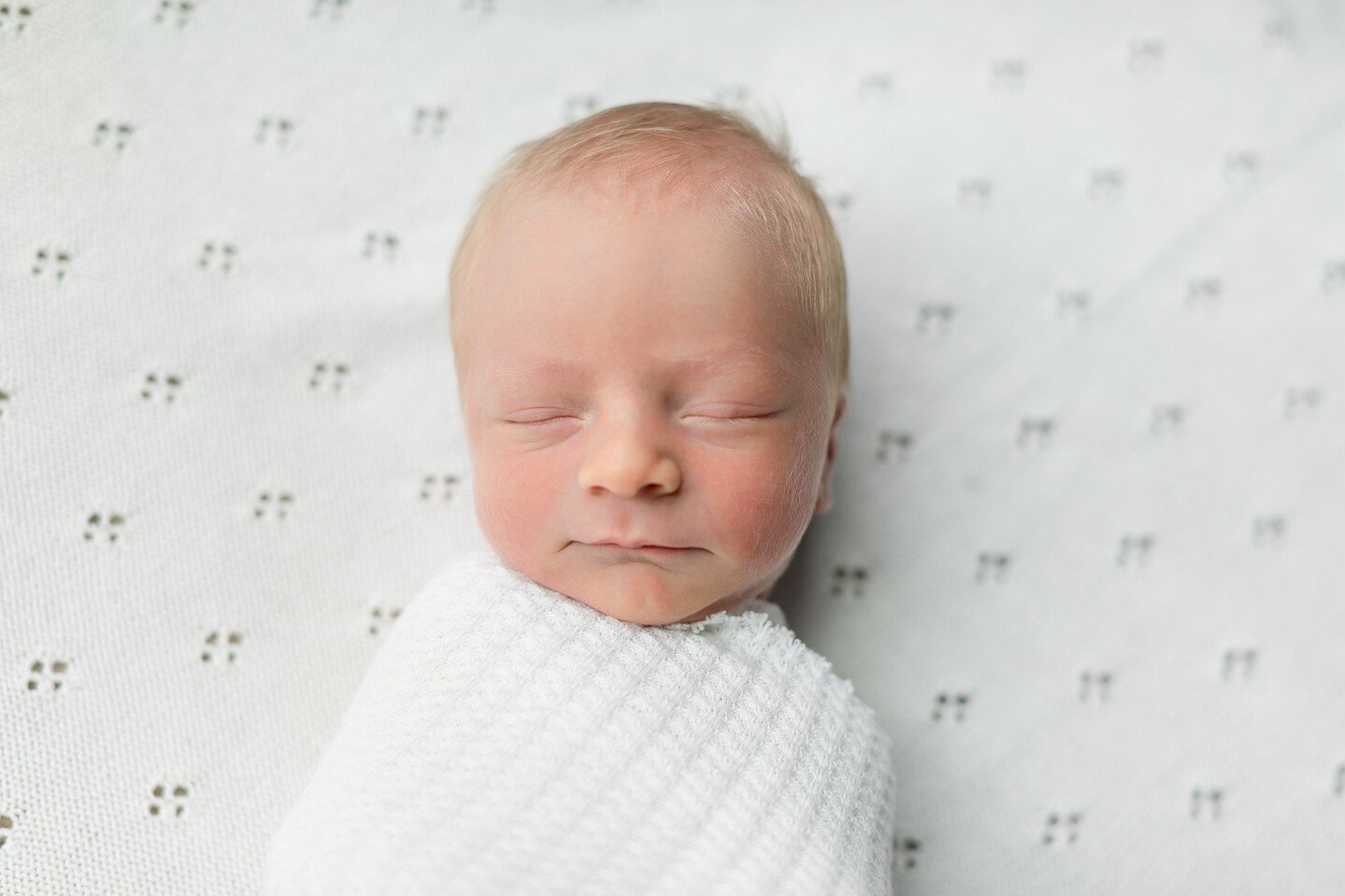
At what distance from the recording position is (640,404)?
34.3 inches

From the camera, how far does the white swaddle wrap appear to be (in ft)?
2.68

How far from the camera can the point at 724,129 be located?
998mm

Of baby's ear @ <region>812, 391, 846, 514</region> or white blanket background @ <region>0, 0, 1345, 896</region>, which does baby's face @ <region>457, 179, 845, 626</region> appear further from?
white blanket background @ <region>0, 0, 1345, 896</region>

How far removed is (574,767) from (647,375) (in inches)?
13.3

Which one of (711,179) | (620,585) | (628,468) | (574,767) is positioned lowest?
(574,767)

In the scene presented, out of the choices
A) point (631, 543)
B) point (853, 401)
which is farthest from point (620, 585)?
point (853, 401)

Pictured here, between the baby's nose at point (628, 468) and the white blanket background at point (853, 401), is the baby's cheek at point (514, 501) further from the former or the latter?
the white blanket background at point (853, 401)

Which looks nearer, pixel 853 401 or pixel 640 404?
pixel 640 404

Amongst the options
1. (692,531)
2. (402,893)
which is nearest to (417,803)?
(402,893)

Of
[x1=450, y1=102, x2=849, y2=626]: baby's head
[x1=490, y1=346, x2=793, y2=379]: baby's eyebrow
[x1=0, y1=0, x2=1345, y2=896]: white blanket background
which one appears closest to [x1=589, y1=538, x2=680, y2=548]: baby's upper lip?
[x1=450, y1=102, x2=849, y2=626]: baby's head

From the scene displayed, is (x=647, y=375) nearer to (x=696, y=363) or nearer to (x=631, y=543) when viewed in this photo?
(x=696, y=363)

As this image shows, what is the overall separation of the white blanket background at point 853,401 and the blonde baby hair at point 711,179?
0.23 m

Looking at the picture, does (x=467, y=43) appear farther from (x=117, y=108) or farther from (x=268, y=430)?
(x=268, y=430)

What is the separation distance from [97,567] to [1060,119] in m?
1.26
